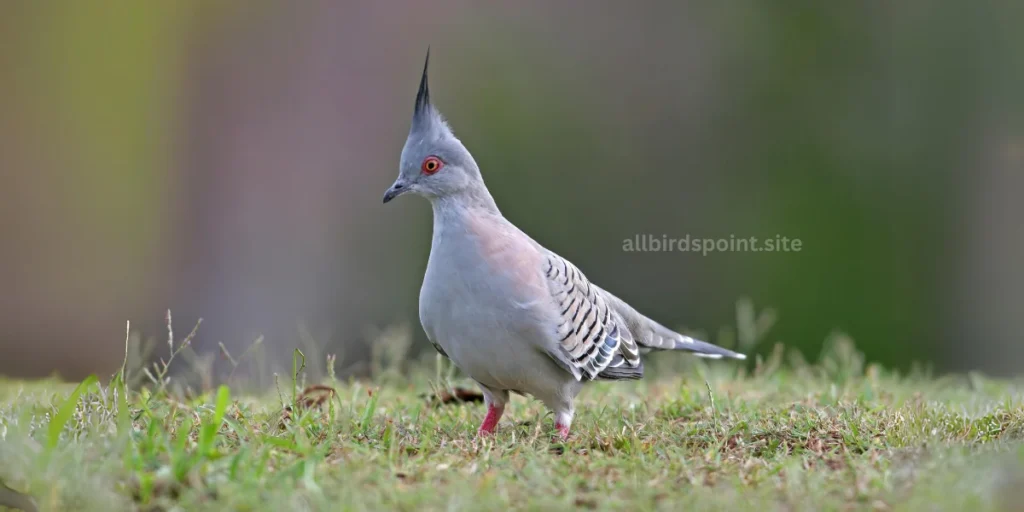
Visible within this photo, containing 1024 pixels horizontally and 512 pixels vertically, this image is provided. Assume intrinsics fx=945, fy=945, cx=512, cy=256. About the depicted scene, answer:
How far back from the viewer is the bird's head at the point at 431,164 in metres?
4.53

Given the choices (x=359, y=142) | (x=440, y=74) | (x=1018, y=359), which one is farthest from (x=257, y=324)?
(x=1018, y=359)

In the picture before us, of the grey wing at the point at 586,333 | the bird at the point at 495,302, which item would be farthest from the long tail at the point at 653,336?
the bird at the point at 495,302

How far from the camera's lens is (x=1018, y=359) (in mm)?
9102

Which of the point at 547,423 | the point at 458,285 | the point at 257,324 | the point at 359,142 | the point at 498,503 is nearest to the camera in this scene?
the point at 498,503

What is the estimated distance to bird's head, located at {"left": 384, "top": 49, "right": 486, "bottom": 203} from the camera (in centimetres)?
453

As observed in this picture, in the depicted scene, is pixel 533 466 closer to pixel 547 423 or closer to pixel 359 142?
pixel 547 423

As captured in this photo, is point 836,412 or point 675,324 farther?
point 675,324

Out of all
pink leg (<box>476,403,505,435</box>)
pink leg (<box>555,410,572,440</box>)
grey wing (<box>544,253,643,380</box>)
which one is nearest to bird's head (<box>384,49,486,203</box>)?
grey wing (<box>544,253,643,380</box>)

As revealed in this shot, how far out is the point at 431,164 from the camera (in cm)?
455

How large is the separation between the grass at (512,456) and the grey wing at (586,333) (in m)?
0.23

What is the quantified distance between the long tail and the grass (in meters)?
0.50

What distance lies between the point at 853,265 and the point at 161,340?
7.05 meters

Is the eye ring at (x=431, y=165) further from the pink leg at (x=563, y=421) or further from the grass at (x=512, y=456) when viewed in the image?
the pink leg at (x=563, y=421)

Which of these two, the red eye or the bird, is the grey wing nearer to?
the bird
